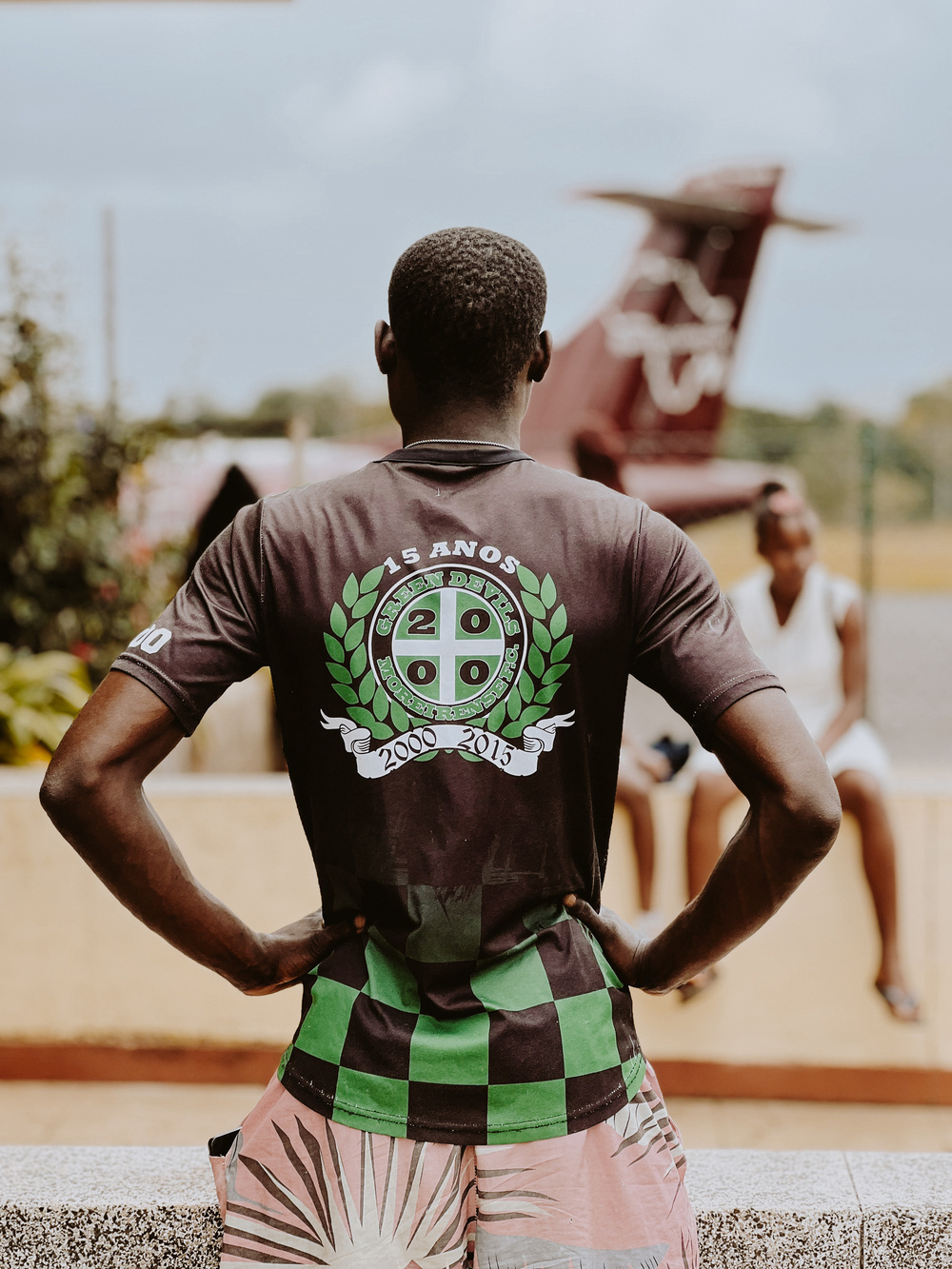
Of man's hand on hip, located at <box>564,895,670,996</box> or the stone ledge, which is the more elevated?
man's hand on hip, located at <box>564,895,670,996</box>

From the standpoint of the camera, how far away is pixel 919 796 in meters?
4.18

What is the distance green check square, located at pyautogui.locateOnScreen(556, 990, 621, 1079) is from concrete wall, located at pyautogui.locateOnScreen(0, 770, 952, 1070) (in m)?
2.83

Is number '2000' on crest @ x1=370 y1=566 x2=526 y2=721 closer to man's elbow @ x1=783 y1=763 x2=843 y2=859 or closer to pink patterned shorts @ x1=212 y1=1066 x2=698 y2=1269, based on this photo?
man's elbow @ x1=783 y1=763 x2=843 y2=859

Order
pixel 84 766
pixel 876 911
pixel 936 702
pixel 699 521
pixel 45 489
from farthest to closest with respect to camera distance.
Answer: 1. pixel 699 521
2. pixel 936 702
3. pixel 45 489
4. pixel 876 911
5. pixel 84 766

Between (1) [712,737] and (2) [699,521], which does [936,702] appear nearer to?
(2) [699,521]

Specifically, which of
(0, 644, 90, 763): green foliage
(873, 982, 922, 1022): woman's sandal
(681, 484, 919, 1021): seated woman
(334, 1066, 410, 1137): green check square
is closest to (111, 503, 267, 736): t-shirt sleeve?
(334, 1066, 410, 1137): green check square

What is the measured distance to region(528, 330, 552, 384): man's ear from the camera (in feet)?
4.66

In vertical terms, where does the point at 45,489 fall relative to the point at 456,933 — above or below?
below

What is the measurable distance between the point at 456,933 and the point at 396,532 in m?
0.44

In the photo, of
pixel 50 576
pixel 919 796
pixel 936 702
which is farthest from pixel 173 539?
pixel 936 702

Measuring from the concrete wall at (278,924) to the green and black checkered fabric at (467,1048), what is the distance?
286 cm

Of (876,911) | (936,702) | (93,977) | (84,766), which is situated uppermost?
(84,766)

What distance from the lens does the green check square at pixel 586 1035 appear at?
1.35 m

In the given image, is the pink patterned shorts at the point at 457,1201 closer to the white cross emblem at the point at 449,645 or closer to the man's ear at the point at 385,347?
the white cross emblem at the point at 449,645
